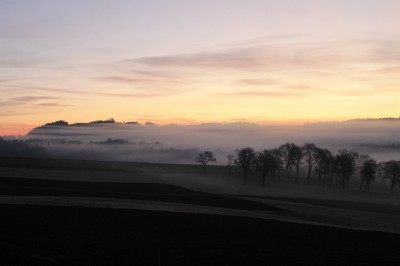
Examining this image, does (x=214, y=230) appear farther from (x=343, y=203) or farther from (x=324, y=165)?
(x=324, y=165)

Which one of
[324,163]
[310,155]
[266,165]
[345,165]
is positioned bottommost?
[266,165]

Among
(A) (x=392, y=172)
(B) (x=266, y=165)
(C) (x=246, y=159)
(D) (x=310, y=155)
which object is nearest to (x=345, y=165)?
(A) (x=392, y=172)

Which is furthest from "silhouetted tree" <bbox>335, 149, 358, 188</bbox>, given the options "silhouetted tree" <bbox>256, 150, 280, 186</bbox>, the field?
the field

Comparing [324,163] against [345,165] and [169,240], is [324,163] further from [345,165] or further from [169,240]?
[169,240]

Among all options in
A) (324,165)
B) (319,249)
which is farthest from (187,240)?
(324,165)

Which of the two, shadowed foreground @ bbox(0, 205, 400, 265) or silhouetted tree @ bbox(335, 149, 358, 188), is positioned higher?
silhouetted tree @ bbox(335, 149, 358, 188)

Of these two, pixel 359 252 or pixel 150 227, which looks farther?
pixel 150 227

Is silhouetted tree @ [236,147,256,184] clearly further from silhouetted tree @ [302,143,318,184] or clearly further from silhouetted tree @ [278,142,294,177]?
silhouetted tree @ [302,143,318,184]

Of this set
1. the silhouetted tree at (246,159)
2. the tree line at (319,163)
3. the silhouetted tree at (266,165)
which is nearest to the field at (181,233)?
the silhouetted tree at (266,165)

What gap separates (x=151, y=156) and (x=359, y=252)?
15199 centimetres

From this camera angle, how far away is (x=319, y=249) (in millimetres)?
26016

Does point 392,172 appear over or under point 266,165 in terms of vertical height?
under

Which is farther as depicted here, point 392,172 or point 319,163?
point 319,163

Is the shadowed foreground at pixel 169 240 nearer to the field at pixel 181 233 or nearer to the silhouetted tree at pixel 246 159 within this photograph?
the field at pixel 181 233
